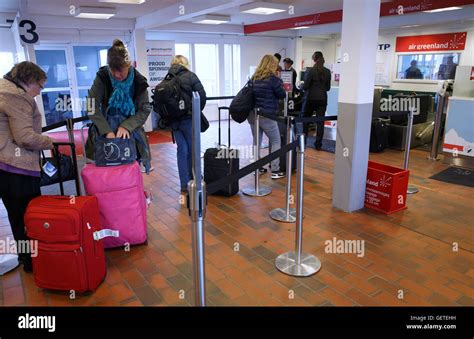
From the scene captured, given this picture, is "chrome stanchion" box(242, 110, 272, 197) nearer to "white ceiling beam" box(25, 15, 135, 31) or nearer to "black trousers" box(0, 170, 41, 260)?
"black trousers" box(0, 170, 41, 260)

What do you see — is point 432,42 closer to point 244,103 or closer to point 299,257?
point 244,103

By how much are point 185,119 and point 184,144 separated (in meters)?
0.29

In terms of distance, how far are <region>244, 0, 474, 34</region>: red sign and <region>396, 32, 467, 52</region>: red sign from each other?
3.21 meters

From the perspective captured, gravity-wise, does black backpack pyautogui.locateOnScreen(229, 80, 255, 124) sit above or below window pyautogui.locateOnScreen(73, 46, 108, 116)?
below

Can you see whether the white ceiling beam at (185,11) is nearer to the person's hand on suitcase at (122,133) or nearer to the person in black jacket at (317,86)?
the person in black jacket at (317,86)

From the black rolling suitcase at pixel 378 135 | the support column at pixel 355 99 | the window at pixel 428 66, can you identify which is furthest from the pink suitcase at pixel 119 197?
the window at pixel 428 66

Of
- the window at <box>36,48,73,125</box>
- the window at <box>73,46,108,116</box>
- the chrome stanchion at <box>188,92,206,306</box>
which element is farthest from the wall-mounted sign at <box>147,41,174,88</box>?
the chrome stanchion at <box>188,92,206,306</box>

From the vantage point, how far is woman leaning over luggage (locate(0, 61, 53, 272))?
2281 mm

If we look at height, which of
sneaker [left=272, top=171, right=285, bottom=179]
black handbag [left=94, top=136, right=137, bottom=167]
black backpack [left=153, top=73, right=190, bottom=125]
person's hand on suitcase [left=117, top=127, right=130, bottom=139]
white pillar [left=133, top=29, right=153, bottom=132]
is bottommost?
sneaker [left=272, top=171, right=285, bottom=179]

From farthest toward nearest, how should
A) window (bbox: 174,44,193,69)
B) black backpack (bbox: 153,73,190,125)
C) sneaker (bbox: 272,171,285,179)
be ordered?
window (bbox: 174,44,193,69) < sneaker (bbox: 272,171,285,179) < black backpack (bbox: 153,73,190,125)

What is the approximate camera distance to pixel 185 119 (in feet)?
12.8

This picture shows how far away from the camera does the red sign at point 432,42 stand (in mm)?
9078

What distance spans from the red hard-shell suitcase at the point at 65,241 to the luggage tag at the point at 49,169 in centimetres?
32
